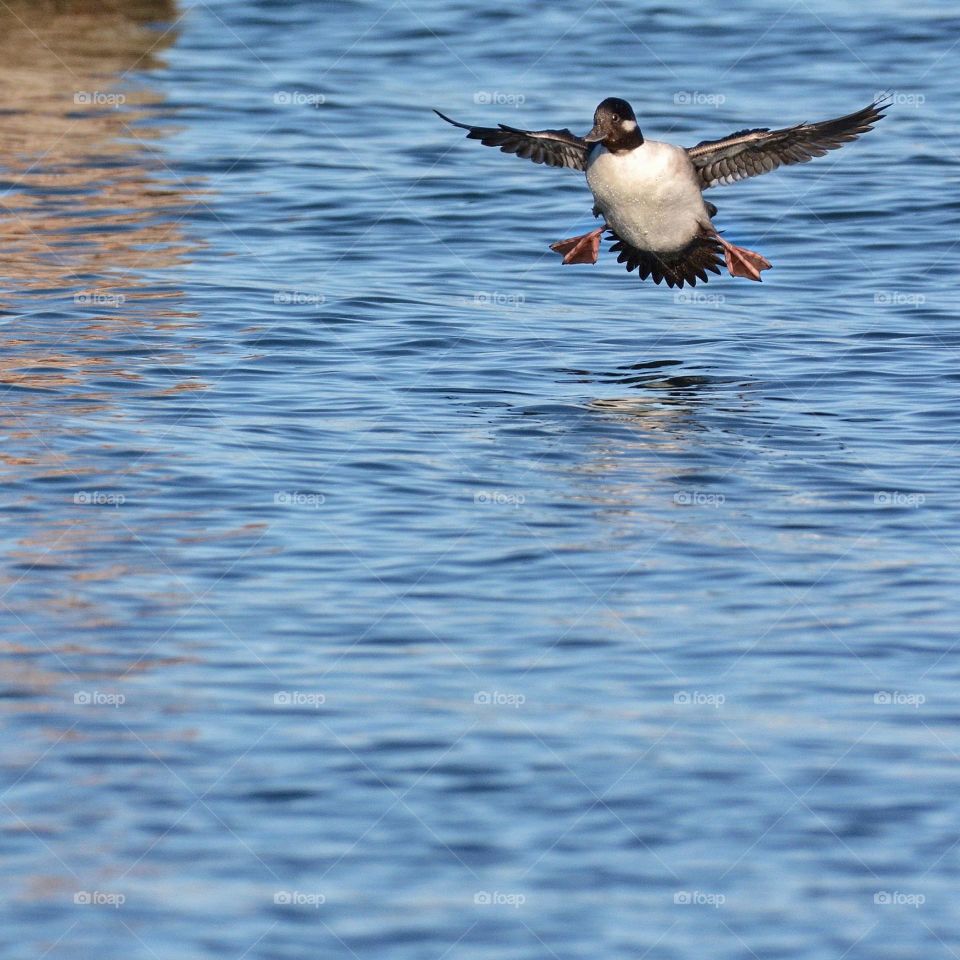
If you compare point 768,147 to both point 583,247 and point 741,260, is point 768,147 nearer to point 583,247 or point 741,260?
point 741,260

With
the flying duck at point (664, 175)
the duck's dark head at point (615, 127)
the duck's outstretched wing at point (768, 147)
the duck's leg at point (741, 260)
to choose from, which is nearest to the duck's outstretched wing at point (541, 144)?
the flying duck at point (664, 175)

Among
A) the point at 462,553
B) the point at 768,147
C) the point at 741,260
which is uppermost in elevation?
the point at 768,147

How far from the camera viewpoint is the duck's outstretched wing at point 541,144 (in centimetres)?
1231

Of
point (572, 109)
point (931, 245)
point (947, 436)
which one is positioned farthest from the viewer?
point (572, 109)

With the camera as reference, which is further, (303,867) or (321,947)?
(303,867)

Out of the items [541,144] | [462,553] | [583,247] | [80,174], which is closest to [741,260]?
[583,247]

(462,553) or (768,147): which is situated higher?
(768,147)

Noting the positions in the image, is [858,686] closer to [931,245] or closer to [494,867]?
[494,867]

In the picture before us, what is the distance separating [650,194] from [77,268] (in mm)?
5264

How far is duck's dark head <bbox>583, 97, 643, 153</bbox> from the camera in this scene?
11.8 meters

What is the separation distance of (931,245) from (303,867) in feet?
36.4

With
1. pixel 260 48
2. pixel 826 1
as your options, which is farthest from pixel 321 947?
pixel 826 1

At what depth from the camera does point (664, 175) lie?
12.0 metres

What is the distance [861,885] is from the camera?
20.4 ft
